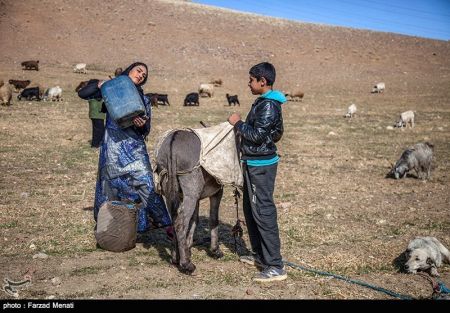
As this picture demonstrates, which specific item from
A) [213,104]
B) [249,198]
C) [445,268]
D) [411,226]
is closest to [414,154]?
[411,226]

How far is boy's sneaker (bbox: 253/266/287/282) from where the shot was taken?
4887 millimetres

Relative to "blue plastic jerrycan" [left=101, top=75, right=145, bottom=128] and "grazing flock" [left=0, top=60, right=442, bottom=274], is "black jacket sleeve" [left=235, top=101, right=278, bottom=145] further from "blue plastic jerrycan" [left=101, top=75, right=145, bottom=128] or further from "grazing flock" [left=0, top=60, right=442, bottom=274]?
"grazing flock" [left=0, top=60, right=442, bottom=274]

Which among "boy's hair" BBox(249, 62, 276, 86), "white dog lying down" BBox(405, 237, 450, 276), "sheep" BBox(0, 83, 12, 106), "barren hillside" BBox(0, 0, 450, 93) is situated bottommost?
"white dog lying down" BBox(405, 237, 450, 276)

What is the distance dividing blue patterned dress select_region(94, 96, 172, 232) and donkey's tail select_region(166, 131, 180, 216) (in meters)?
0.73

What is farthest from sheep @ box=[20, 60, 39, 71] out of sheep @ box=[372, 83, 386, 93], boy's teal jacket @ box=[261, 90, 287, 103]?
boy's teal jacket @ box=[261, 90, 287, 103]

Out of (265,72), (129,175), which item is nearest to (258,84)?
(265,72)

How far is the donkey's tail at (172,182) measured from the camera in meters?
4.92

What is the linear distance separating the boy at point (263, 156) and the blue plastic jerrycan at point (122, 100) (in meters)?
1.16

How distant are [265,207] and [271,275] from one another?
2.47 feet

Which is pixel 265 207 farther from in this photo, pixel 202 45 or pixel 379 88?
pixel 202 45

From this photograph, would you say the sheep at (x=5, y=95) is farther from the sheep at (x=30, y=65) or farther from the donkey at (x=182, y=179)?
the donkey at (x=182, y=179)

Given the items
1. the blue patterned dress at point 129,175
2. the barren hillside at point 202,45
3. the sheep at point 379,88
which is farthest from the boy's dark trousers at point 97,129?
the sheep at point 379,88

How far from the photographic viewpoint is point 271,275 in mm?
4910

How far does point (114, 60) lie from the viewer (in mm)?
35562
